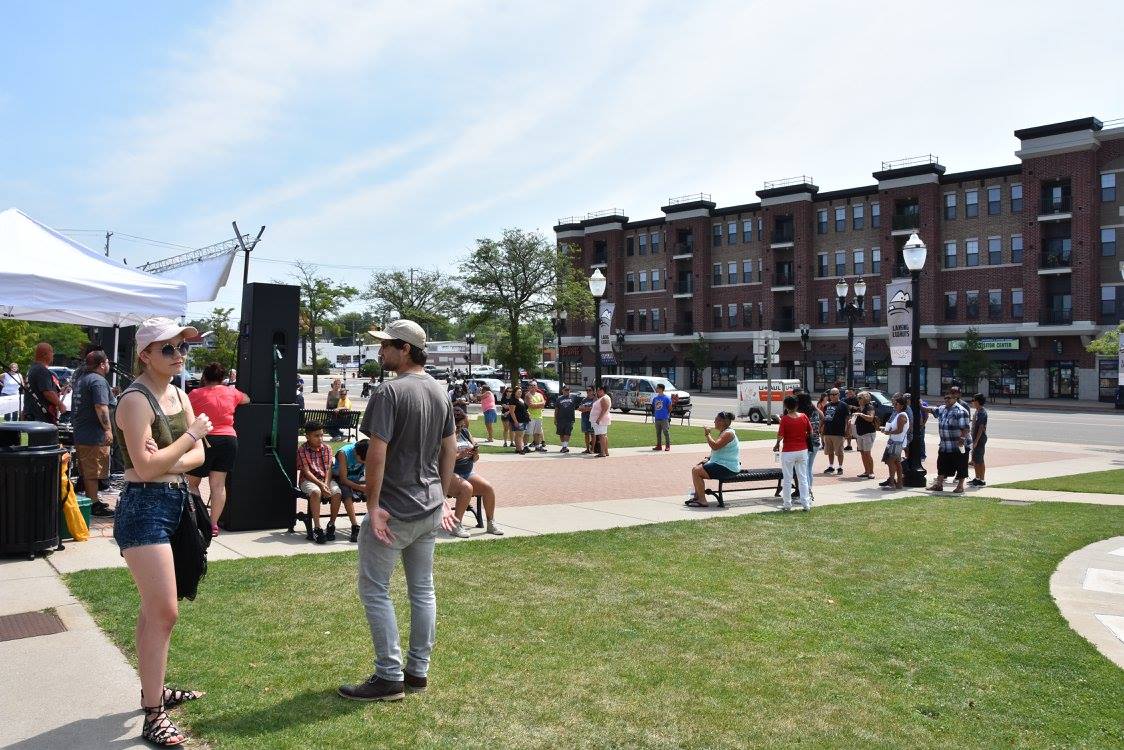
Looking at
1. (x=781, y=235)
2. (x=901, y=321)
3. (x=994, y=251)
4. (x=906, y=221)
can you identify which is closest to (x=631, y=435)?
(x=901, y=321)

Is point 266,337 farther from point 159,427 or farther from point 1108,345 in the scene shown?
point 1108,345

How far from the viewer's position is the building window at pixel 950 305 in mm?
55656

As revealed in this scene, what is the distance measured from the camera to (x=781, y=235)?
64.2 metres

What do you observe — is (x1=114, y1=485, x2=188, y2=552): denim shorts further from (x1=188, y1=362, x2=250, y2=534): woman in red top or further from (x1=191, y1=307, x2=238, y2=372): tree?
(x1=191, y1=307, x2=238, y2=372): tree

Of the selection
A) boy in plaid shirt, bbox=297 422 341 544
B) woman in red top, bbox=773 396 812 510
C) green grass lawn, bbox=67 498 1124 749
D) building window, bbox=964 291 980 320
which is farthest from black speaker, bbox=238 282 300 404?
building window, bbox=964 291 980 320

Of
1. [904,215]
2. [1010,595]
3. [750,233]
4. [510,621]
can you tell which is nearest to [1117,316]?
[904,215]

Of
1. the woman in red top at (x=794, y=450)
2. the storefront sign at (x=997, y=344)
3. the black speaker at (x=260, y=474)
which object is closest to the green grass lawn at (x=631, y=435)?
the woman in red top at (x=794, y=450)

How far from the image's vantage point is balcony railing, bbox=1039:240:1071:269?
50812 millimetres

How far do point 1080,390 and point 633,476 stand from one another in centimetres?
4538

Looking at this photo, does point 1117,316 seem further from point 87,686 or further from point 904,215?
point 87,686

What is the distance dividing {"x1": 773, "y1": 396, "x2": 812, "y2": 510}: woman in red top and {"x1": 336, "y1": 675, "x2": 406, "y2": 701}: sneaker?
26.9 ft

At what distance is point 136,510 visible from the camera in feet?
12.5

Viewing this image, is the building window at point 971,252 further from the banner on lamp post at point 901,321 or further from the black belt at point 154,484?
the black belt at point 154,484

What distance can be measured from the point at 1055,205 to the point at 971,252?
5.53 meters
